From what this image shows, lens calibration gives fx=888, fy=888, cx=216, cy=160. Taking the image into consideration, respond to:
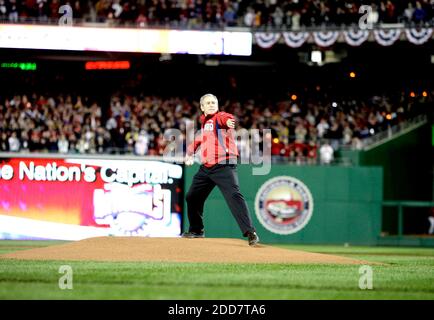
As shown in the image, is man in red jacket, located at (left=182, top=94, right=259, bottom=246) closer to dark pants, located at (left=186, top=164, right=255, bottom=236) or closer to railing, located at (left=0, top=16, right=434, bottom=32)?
dark pants, located at (left=186, top=164, right=255, bottom=236)

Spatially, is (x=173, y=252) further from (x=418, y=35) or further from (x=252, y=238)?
(x=418, y=35)

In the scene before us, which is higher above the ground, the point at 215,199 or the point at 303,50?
the point at 303,50

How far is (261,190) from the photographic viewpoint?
26.4 m

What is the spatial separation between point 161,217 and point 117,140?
4057 millimetres

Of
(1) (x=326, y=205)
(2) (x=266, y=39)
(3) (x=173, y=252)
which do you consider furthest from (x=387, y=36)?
(3) (x=173, y=252)

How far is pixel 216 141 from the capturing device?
43.1 feet

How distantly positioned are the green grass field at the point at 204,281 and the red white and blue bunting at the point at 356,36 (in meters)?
18.3

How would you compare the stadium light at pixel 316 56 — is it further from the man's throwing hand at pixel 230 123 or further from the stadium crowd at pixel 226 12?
the man's throwing hand at pixel 230 123

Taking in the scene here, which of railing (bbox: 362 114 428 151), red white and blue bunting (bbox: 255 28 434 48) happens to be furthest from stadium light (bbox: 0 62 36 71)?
railing (bbox: 362 114 428 151)

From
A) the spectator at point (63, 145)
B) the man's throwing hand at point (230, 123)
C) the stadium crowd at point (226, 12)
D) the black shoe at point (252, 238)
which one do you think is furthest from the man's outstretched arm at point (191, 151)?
the stadium crowd at point (226, 12)

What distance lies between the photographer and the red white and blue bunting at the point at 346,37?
2936 centimetres

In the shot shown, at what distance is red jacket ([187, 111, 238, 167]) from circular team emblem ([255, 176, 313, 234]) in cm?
1317
